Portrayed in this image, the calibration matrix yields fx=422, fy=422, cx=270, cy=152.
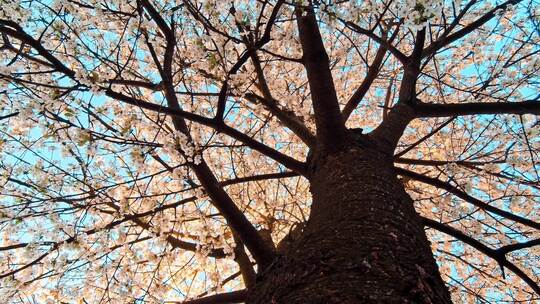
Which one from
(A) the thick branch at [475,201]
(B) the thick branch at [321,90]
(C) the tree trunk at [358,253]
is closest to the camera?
(C) the tree trunk at [358,253]

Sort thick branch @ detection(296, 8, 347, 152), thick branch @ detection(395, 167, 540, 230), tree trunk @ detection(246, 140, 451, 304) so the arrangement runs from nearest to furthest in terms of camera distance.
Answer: tree trunk @ detection(246, 140, 451, 304) < thick branch @ detection(296, 8, 347, 152) < thick branch @ detection(395, 167, 540, 230)

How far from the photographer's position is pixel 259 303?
1.67 meters

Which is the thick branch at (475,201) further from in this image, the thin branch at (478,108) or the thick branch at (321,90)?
the thick branch at (321,90)

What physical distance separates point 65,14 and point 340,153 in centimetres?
221

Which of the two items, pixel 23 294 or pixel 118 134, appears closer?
pixel 118 134

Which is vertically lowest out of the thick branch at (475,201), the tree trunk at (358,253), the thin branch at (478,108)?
the tree trunk at (358,253)

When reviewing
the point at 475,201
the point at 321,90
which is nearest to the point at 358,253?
the point at 321,90

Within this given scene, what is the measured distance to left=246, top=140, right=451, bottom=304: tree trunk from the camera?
1392 millimetres

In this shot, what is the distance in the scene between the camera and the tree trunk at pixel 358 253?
139 cm

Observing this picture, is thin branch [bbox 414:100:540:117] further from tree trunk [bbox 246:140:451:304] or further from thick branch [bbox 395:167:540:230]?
tree trunk [bbox 246:140:451:304]

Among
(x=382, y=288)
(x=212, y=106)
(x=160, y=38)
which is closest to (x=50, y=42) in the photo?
(x=160, y=38)

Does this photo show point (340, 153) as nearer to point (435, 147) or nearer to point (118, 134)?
point (118, 134)

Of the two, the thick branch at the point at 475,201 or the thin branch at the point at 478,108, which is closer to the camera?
the thin branch at the point at 478,108

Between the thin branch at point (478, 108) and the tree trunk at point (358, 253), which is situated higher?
the thin branch at point (478, 108)
